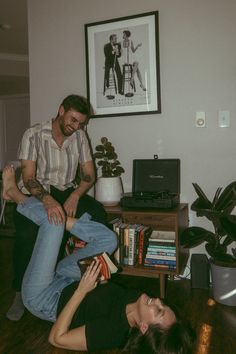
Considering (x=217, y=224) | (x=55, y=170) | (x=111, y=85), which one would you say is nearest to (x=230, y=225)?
(x=217, y=224)

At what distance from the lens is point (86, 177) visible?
7.93 ft

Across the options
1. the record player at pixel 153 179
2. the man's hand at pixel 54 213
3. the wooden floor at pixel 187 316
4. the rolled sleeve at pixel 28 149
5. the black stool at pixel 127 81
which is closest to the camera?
the wooden floor at pixel 187 316

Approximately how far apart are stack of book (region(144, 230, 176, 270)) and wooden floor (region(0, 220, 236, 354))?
0.79 ft

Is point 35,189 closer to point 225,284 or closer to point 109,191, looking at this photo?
point 109,191

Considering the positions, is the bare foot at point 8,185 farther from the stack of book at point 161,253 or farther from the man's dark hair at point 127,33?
the man's dark hair at point 127,33

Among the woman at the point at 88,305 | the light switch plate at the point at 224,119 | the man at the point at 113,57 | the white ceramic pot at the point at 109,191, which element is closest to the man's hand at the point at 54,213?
the woman at the point at 88,305

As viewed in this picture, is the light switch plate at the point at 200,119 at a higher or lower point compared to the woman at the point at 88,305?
higher

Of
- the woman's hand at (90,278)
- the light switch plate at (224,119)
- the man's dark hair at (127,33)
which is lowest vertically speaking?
the woman's hand at (90,278)

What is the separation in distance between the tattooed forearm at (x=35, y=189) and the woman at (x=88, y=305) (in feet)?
0.48

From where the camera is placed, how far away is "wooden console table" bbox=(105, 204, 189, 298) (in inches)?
85.0

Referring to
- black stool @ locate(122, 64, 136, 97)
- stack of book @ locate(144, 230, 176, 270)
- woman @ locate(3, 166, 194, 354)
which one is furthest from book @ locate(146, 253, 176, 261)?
black stool @ locate(122, 64, 136, 97)

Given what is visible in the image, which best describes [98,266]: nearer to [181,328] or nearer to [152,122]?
[181,328]

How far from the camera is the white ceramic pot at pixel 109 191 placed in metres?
2.51

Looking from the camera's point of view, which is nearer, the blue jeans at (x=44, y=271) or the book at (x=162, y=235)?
the blue jeans at (x=44, y=271)
